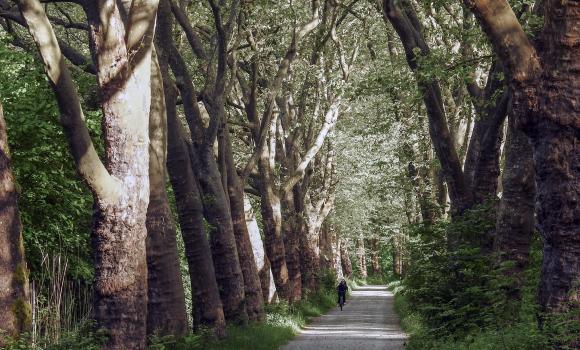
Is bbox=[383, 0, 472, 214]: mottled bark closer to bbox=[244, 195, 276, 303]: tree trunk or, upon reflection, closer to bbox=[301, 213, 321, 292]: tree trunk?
bbox=[244, 195, 276, 303]: tree trunk

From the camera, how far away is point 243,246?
2406cm

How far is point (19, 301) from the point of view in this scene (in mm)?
11242

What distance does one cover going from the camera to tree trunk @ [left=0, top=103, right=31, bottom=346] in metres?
11.1

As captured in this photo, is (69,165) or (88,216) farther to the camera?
(88,216)

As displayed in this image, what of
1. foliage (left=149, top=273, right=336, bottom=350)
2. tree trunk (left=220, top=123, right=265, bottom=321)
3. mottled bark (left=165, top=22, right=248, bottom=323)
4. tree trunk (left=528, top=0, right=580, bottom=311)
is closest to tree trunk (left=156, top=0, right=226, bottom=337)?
foliage (left=149, top=273, right=336, bottom=350)

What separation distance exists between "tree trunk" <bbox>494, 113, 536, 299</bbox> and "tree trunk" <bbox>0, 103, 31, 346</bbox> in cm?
662

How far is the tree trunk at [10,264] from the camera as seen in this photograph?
11.1m

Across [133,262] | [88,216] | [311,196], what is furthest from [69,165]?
[311,196]

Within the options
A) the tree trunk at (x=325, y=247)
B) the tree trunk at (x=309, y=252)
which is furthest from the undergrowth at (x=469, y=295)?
the tree trunk at (x=325, y=247)

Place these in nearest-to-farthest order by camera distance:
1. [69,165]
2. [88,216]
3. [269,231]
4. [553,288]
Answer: [553,288], [69,165], [88,216], [269,231]

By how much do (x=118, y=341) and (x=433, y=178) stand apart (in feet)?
76.1

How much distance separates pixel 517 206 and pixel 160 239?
17.4ft

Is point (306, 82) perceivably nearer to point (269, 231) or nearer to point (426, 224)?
point (269, 231)

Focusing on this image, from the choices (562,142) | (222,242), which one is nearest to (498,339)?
(562,142)
